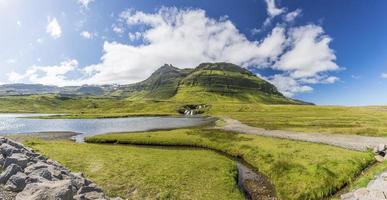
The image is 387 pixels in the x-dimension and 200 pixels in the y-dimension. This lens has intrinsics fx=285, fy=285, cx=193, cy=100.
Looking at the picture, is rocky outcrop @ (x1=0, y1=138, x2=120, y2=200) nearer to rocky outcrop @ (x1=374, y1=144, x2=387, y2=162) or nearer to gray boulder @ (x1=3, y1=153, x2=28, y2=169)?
gray boulder @ (x1=3, y1=153, x2=28, y2=169)

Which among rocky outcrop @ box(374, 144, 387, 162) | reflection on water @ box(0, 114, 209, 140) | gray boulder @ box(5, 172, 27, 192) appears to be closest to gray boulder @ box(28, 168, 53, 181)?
gray boulder @ box(5, 172, 27, 192)

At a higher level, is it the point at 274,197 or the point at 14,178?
the point at 14,178

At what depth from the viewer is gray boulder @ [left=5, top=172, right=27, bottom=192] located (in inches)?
750

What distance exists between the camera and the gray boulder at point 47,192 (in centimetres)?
1692

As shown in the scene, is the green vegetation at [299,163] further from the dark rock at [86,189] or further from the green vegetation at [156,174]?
the dark rock at [86,189]

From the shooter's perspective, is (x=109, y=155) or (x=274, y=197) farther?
(x=109, y=155)

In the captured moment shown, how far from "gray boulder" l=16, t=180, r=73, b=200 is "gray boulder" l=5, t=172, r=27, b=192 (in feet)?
4.94

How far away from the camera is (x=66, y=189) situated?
58.8 ft

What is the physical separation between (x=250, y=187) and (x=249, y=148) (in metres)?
20.1

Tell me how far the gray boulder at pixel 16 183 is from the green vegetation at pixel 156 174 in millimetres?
13166

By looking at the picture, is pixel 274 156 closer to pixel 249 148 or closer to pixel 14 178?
pixel 249 148

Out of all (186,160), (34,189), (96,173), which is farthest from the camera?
(186,160)

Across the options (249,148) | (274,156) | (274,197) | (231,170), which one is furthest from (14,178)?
(249,148)

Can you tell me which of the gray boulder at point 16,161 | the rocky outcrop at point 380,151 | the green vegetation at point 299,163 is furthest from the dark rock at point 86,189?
the rocky outcrop at point 380,151
